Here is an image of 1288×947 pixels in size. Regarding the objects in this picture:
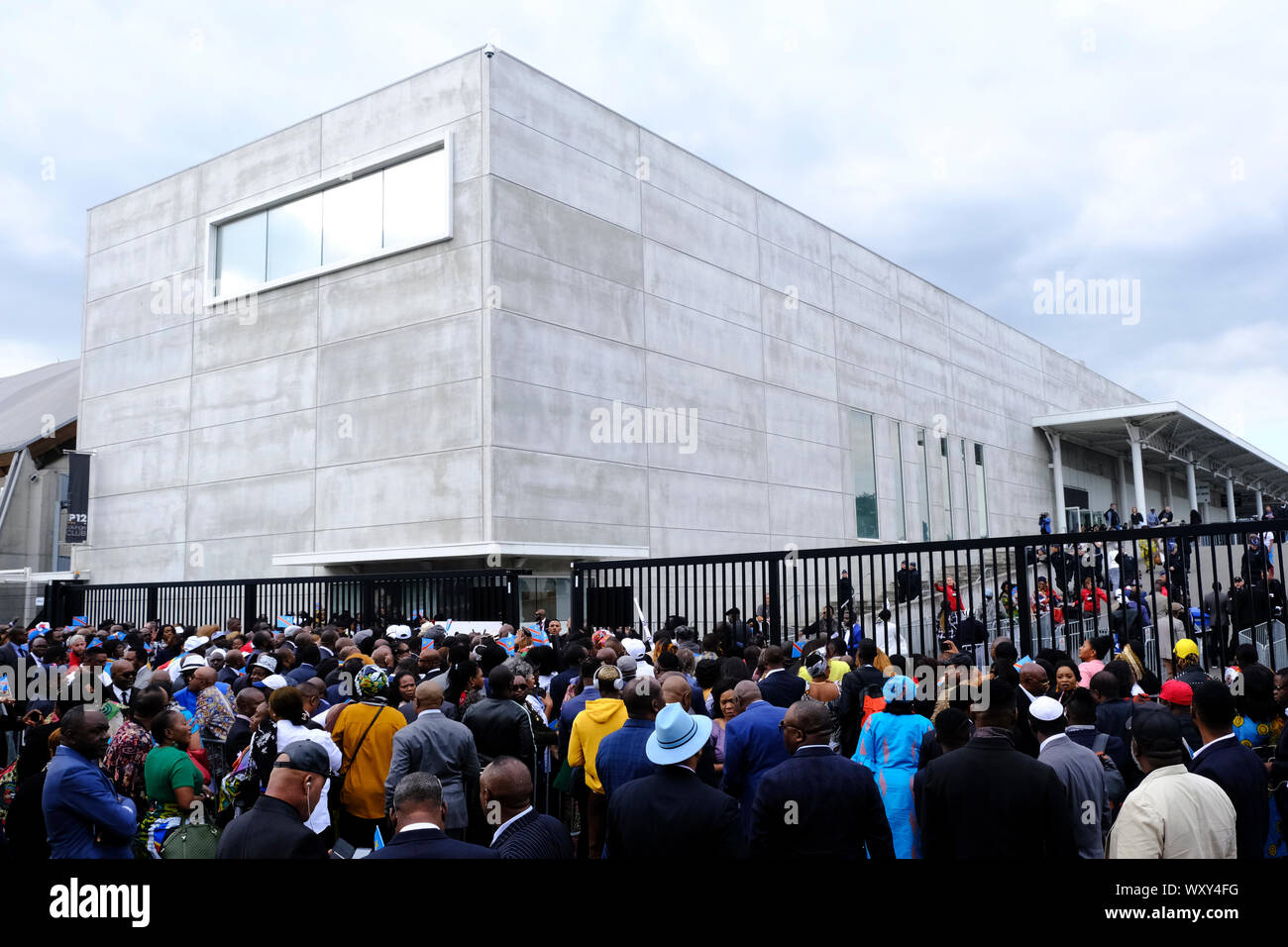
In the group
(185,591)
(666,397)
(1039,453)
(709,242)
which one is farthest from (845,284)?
(185,591)

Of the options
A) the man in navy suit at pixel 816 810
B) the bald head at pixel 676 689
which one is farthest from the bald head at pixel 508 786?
the bald head at pixel 676 689

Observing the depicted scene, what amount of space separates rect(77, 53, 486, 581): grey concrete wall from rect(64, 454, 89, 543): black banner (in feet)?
0.90

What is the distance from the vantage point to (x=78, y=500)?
30.9 metres

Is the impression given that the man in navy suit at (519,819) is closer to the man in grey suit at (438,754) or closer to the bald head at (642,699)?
the bald head at (642,699)

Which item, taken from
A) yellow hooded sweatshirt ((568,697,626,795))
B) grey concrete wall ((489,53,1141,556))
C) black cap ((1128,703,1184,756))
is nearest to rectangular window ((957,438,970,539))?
grey concrete wall ((489,53,1141,556))

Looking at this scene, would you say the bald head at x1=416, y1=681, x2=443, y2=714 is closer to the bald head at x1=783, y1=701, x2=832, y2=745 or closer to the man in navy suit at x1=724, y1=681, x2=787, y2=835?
the man in navy suit at x1=724, y1=681, x2=787, y2=835

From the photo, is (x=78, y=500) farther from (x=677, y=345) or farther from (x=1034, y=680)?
(x=1034, y=680)

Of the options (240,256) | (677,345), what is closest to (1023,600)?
(677,345)

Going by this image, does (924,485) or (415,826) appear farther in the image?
(924,485)

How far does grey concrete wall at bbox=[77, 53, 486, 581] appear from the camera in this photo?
23688 mm

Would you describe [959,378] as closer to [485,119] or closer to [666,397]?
[666,397]

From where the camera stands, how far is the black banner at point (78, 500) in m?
30.8

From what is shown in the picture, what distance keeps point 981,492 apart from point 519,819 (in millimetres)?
40507
